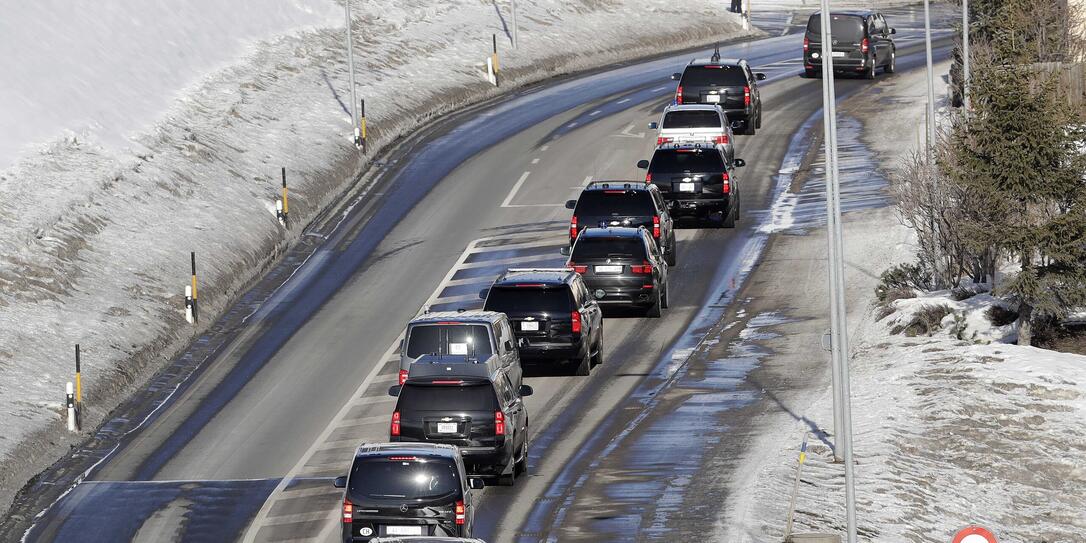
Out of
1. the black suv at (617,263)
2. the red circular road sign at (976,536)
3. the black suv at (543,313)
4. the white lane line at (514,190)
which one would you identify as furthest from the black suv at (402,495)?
the white lane line at (514,190)

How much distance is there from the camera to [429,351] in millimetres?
25781

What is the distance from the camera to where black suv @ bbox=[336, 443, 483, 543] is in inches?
778

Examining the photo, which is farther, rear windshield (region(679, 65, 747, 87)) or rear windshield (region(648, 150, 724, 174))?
rear windshield (region(679, 65, 747, 87))

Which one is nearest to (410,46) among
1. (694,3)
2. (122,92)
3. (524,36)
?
(524,36)

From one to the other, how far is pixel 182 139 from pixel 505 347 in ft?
78.9

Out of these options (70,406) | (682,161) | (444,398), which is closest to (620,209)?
(682,161)

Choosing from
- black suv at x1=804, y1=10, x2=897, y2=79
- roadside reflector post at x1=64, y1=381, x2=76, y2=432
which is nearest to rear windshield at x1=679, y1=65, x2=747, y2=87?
black suv at x1=804, y1=10, x2=897, y2=79

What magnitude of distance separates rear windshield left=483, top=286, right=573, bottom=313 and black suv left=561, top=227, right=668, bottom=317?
3394 millimetres

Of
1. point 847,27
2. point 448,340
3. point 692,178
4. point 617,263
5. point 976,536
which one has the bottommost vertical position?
point 617,263

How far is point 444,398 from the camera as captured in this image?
23078mm

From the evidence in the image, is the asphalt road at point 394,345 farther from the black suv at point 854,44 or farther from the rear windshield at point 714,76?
the black suv at point 854,44

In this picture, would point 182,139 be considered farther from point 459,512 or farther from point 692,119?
point 459,512

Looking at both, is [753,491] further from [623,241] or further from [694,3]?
[694,3]

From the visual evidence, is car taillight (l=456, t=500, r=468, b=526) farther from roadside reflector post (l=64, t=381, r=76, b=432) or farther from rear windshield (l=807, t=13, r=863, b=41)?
rear windshield (l=807, t=13, r=863, b=41)
